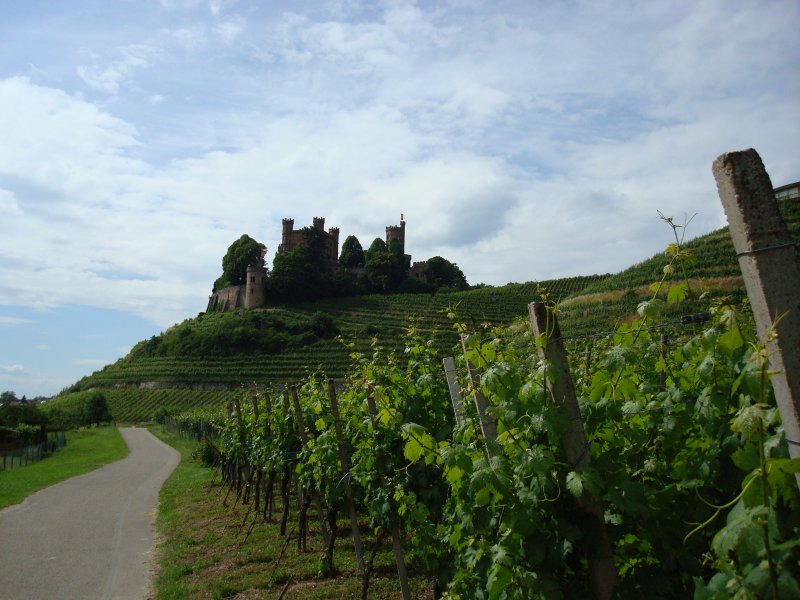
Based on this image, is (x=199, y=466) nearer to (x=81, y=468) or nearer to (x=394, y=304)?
(x=81, y=468)

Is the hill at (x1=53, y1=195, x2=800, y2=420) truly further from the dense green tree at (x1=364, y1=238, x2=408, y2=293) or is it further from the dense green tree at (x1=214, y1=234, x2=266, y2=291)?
the dense green tree at (x1=214, y1=234, x2=266, y2=291)

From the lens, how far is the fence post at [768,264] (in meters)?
1.64

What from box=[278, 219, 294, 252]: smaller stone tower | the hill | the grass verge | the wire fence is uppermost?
box=[278, 219, 294, 252]: smaller stone tower

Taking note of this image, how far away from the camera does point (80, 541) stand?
10.0m

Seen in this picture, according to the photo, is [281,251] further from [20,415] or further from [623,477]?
[623,477]

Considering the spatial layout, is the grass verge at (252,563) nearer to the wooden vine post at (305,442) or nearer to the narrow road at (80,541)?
the wooden vine post at (305,442)

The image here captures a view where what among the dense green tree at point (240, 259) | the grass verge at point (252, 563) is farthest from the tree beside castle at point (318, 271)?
the grass verge at point (252, 563)

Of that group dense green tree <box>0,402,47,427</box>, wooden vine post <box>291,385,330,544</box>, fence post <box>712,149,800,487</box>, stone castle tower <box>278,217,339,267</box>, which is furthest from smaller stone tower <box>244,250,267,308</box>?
fence post <box>712,149,800,487</box>

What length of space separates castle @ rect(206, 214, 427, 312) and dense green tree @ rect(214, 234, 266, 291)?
1.49m

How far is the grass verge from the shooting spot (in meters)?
6.46

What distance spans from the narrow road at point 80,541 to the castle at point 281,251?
238ft

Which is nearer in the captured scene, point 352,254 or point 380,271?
point 380,271

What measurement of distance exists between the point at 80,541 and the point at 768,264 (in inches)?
444

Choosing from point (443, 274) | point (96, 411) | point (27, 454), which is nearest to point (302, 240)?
point (443, 274)
